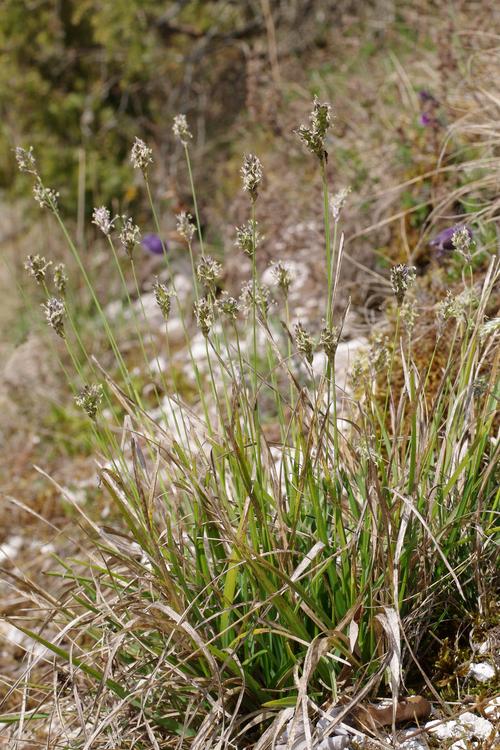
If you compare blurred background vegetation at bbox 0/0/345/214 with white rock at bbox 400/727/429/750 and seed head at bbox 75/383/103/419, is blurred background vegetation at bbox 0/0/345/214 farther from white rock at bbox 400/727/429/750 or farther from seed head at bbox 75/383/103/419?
white rock at bbox 400/727/429/750

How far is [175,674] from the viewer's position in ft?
6.33

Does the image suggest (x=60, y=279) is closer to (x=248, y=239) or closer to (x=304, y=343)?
(x=248, y=239)

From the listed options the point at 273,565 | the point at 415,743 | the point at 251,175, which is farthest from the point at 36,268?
the point at 415,743

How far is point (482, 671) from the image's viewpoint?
1906mm

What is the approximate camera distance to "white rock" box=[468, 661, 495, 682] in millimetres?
1898

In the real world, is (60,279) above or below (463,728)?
above

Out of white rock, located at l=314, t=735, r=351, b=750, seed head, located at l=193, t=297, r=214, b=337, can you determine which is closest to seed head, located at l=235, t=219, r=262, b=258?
seed head, located at l=193, t=297, r=214, b=337


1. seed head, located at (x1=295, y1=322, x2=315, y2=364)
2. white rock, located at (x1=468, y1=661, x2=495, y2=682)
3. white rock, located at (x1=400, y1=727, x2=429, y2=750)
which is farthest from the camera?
white rock, located at (x1=468, y1=661, x2=495, y2=682)

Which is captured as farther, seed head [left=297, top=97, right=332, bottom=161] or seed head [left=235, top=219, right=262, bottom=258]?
seed head [left=235, top=219, right=262, bottom=258]

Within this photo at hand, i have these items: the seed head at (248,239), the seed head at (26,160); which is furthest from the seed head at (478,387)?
the seed head at (26,160)

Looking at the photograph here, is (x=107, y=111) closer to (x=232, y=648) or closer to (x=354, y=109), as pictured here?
(x=354, y=109)

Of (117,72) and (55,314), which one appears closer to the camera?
(55,314)

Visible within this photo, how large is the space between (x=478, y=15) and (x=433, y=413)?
3603mm

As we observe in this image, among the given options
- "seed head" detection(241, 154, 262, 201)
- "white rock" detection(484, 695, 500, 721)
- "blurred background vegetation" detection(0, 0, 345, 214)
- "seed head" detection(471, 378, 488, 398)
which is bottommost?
"white rock" detection(484, 695, 500, 721)
